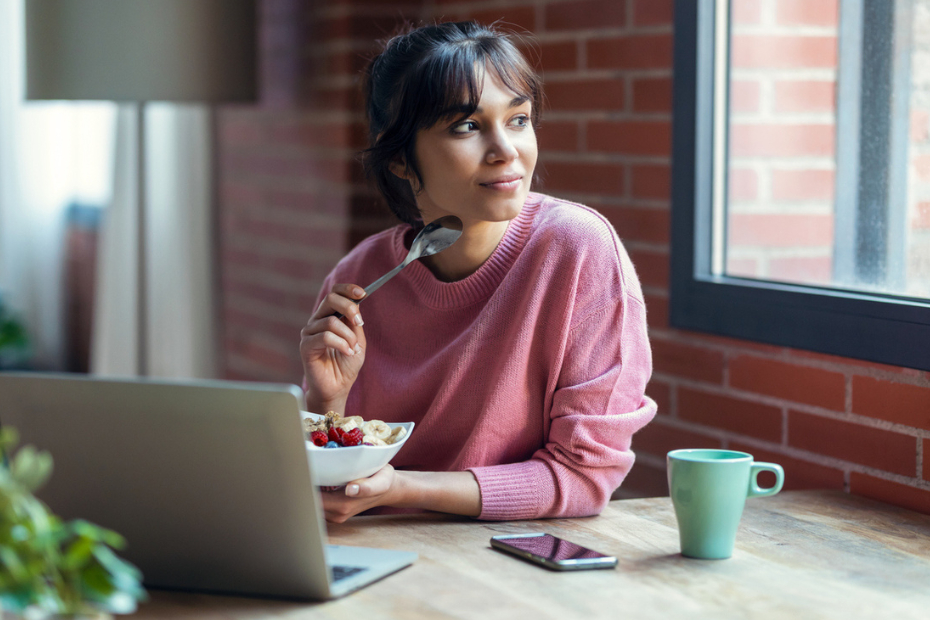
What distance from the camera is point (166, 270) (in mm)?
3201

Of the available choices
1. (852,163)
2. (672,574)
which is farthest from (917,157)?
(672,574)

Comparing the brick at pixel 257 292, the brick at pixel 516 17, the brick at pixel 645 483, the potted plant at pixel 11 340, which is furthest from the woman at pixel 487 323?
the potted plant at pixel 11 340

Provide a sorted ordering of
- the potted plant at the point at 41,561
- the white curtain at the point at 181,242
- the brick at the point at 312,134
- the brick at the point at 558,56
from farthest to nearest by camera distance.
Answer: the white curtain at the point at 181,242
the brick at the point at 312,134
the brick at the point at 558,56
the potted plant at the point at 41,561

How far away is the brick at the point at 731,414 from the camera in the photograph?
1656 mm

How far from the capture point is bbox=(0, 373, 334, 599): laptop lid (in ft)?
2.74

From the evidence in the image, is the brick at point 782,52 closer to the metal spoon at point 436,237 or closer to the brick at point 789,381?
the brick at point 789,381

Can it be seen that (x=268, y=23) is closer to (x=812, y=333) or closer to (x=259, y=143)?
(x=259, y=143)

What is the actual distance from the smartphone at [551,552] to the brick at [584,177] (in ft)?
3.19

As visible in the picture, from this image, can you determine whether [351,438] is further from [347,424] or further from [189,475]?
[189,475]

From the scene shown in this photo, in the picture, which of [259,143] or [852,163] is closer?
[852,163]

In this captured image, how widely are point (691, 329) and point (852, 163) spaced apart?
0.39 meters

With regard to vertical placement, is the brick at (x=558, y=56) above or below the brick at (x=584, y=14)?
below

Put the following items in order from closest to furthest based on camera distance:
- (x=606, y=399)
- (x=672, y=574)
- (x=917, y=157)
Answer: (x=672, y=574), (x=606, y=399), (x=917, y=157)

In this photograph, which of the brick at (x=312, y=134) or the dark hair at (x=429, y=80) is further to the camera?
the brick at (x=312, y=134)
